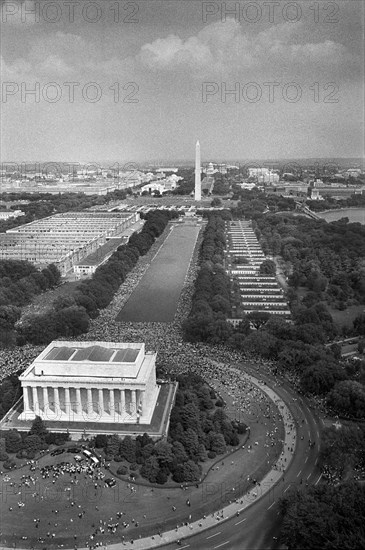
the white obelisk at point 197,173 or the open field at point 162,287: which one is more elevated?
the white obelisk at point 197,173

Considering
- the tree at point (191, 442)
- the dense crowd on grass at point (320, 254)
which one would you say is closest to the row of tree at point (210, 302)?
the dense crowd on grass at point (320, 254)

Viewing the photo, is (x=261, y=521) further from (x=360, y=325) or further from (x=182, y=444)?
(x=360, y=325)

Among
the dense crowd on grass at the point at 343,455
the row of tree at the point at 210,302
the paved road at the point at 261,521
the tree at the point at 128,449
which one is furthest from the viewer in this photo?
the row of tree at the point at 210,302

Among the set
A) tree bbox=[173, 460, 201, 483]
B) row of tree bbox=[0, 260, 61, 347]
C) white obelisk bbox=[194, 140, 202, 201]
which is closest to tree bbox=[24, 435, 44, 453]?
tree bbox=[173, 460, 201, 483]

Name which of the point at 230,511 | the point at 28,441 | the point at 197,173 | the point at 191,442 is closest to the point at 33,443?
the point at 28,441

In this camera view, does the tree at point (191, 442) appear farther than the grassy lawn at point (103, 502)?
Yes

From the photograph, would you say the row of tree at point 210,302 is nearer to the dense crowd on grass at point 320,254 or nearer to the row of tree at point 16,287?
the dense crowd on grass at point 320,254
